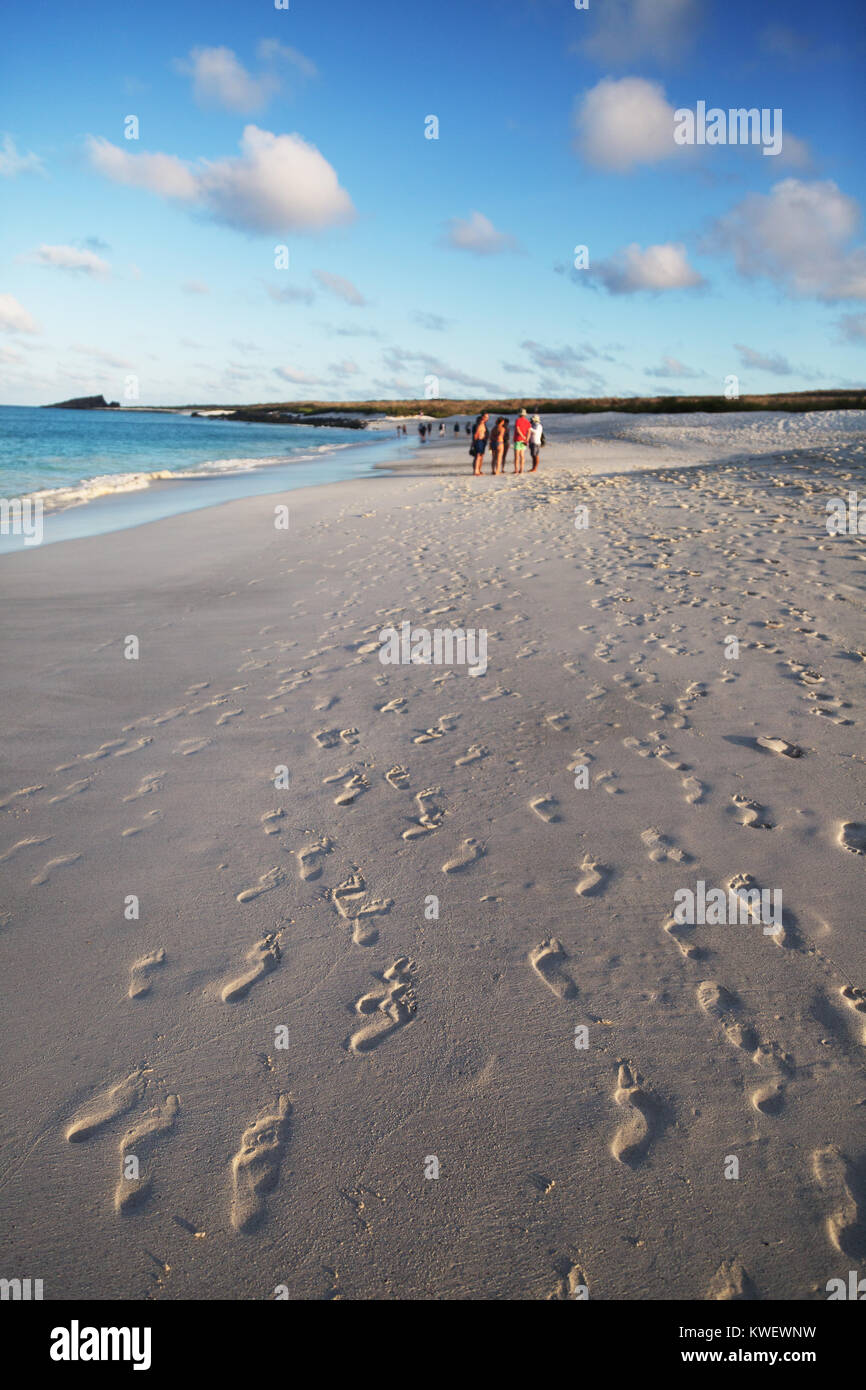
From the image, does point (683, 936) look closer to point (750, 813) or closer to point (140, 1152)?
point (750, 813)

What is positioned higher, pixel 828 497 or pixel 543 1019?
pixel 828 497

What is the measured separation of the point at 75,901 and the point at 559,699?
165 inches

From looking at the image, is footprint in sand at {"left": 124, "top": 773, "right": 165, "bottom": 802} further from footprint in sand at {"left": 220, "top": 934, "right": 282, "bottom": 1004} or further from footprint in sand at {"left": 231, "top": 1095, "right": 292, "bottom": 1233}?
footprint in sand at {"left": 231, "top": 1095, "right": 292, "bottom": 1233}

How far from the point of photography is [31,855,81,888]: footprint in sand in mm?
4195

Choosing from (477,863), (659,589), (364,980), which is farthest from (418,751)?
(659,589)

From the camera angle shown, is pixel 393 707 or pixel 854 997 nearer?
pixel 854 997

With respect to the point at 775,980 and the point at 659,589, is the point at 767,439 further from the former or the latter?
the point at 775,980

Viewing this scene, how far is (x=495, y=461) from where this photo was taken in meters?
27.4

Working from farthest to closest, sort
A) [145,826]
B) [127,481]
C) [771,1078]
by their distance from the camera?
[127,481]
[145,826]
[771,1078]

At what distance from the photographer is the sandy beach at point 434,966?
8.08ft

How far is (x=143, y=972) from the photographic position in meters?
3.54

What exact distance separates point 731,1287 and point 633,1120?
576 mm

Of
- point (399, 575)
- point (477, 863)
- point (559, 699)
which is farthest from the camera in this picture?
point (399, 575)

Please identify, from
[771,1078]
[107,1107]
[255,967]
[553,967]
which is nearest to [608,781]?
[553,967]
